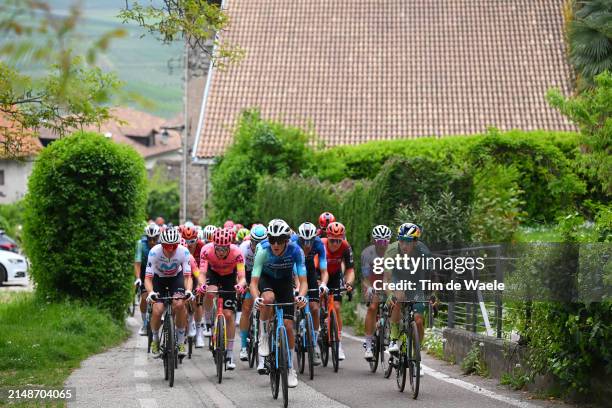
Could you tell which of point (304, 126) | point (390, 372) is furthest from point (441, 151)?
point (390, 372)

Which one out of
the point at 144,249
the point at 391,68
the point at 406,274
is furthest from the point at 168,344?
the point at 391,68

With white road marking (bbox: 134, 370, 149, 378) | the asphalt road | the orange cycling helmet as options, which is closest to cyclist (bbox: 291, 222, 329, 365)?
the asphalt road

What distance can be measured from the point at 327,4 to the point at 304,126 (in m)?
10.8

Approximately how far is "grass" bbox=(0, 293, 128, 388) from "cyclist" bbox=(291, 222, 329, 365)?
3283 mm

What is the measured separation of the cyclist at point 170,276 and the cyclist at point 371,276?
2429 mm

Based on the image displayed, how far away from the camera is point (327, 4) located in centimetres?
4866

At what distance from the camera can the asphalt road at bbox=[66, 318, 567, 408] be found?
11.0 meters

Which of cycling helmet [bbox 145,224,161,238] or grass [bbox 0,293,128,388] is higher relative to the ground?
cycling helmet [bbox 145,224,161,238]

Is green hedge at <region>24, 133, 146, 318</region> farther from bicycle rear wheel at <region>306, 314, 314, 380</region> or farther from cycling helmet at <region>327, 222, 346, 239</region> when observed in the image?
bicycle rear wheel at <region>306, 314, 314, 380</region>

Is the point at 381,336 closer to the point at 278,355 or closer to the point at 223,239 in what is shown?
the point at 223,239

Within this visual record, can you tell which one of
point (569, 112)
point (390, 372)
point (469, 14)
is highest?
point (469, 14)

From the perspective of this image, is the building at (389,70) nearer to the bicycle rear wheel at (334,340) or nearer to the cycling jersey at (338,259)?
the cycling jersey at (338,259)

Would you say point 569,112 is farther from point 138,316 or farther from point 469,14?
point 469,14

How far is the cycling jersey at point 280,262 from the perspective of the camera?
1212 centimetres
